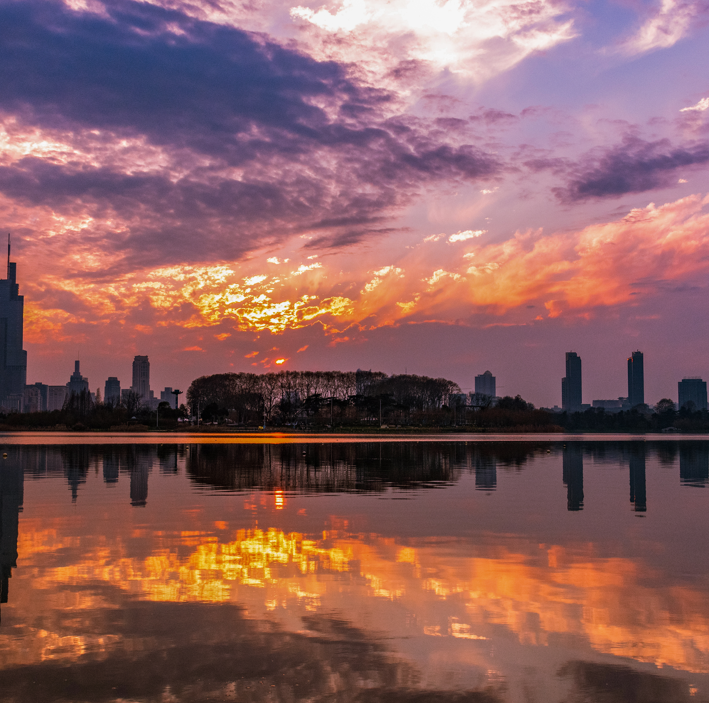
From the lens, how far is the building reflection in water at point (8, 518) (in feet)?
49.0

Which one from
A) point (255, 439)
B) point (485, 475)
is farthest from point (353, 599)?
point (255, 439)

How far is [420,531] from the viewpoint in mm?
20562

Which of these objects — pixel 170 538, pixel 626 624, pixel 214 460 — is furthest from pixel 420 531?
pixel 214 460

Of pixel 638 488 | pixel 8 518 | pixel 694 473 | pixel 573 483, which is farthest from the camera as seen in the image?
pixel 694 473

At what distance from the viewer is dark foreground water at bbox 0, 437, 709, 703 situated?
9.01 meters

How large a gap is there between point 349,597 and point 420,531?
768cm

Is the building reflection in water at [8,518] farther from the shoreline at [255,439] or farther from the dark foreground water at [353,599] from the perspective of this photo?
the shoreline at [255,439]

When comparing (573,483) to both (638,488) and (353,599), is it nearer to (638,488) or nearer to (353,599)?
(638,488)

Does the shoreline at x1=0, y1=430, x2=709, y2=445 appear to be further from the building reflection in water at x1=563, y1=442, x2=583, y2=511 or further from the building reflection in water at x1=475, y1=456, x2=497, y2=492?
the building reflection in water at x1=563, y1=442, x2=583, y2=511

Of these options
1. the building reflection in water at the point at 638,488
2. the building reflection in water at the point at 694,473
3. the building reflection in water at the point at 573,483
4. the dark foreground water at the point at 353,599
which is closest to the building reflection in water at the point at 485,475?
the building reflection in water at the point at 573,483

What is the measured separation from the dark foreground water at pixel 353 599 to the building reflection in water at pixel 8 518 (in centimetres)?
16

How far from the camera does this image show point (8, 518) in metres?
22.5

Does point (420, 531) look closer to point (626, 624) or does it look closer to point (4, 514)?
point (626, 624)

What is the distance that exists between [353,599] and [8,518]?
1448 centimetres
